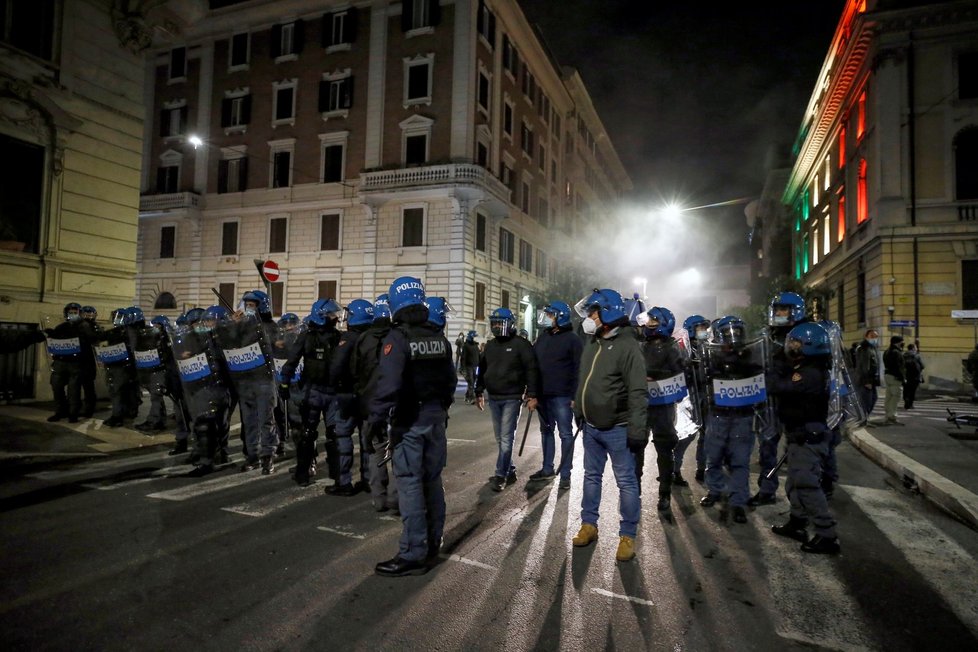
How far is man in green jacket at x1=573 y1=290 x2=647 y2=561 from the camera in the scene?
413 cm

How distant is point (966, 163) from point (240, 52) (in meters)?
33.7

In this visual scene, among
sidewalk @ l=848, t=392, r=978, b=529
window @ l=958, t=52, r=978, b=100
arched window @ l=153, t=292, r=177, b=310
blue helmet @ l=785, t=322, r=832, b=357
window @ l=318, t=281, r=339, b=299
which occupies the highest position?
window @ l=958, t=52, r=978, b=100

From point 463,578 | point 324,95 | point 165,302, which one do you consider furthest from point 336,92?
point 463,578

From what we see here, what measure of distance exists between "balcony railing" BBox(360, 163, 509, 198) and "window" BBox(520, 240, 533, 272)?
6481mm

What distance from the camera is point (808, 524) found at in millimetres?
4844

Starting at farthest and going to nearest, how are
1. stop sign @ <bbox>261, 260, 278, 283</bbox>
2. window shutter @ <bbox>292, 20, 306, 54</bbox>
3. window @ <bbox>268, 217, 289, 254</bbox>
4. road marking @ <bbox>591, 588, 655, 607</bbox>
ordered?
window shutter @ <bbox>292, 20, 306, 54</bbox>
window @ <bbox>268, 217, 289, 254</bbox>
stop sign @ <bbox>261, 260, 278, 283</bbox>
road marking @ <bbox>591, 588, 655, 607</bbox>

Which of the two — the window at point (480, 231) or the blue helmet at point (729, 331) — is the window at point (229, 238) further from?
the blue helmet at point (729, 331)

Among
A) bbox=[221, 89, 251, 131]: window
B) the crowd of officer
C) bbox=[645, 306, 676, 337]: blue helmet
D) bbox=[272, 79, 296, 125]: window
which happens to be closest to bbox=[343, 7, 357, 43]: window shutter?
bbox=[272, 79, 296, 125]: window

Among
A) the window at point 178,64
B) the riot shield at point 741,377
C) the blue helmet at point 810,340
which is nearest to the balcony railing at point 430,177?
the window at point 178,64

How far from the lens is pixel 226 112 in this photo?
30281 millimetres

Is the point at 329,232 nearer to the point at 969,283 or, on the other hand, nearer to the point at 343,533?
the point at 343,533

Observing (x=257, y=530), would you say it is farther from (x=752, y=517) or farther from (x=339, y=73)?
(x=339, y=73)

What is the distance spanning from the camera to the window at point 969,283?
20469 mm

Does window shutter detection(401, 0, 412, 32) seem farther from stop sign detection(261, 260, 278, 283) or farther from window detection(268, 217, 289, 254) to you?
stop sign detection(261, 260, 278, 283)
